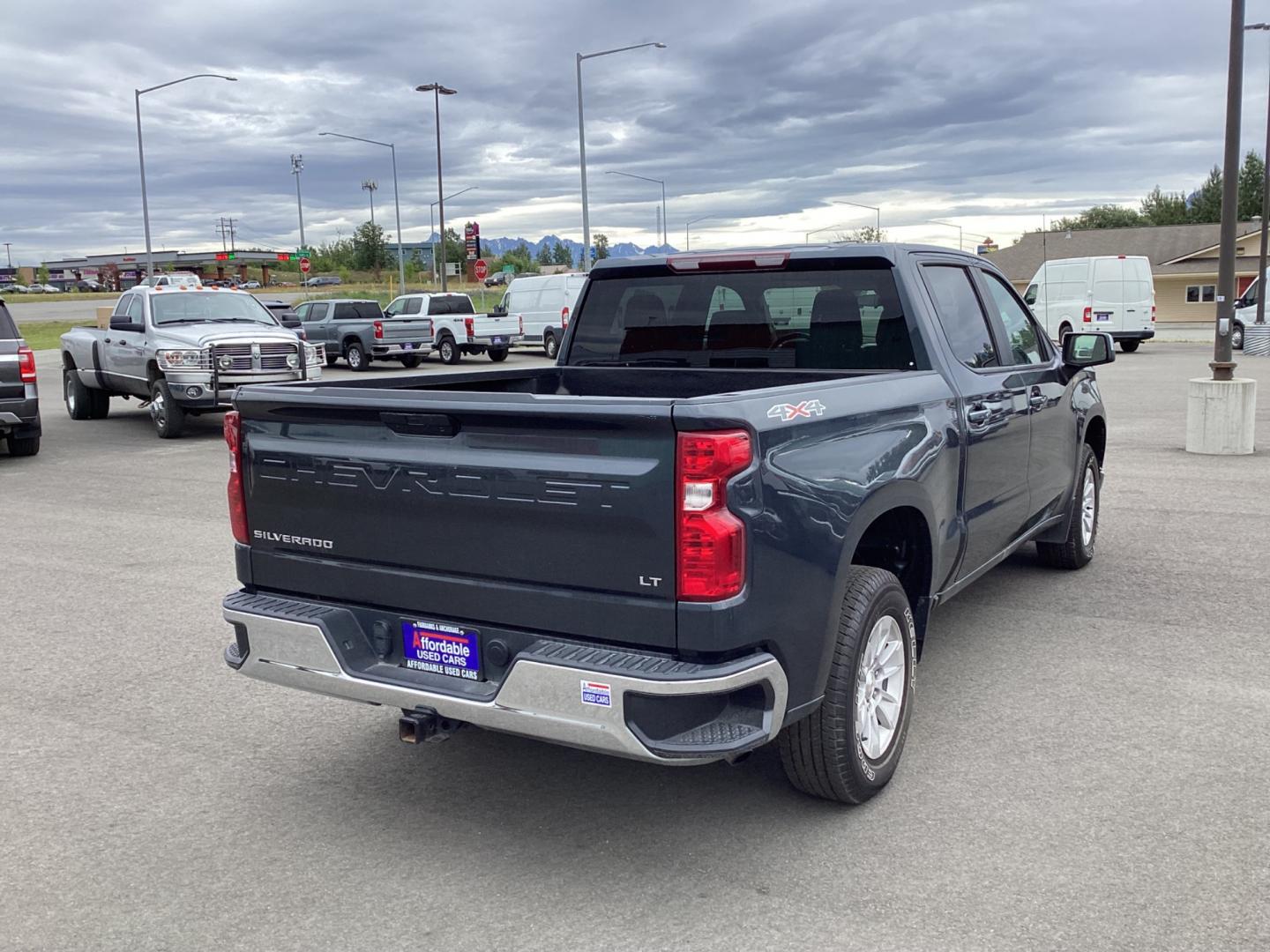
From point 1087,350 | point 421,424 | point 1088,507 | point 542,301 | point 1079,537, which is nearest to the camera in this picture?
point 421,424

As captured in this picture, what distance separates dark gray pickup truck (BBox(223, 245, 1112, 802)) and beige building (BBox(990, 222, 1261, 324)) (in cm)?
5600

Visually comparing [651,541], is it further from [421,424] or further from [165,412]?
[165,412]

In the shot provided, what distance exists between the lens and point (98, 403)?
18.0 metres

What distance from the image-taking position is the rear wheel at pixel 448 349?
31183 mm

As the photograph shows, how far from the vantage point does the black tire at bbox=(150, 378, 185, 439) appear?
15031mm

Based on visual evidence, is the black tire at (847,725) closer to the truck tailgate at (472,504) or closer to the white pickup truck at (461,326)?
the truck tailgate at (472,504)

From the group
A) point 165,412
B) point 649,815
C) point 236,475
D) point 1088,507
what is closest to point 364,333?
point 165,412

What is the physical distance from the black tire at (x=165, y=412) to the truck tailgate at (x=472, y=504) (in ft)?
39.0

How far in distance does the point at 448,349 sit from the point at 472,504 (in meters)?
28.5

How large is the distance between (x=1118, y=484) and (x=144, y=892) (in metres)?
8.93

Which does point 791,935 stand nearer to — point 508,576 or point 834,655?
point 834,655

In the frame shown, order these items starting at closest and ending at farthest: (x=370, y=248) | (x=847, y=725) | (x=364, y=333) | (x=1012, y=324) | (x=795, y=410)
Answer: (x=795, y=410), (x=847, y=725), (x=1012, y=324), (x=364, y=333), (x=370, y=248)

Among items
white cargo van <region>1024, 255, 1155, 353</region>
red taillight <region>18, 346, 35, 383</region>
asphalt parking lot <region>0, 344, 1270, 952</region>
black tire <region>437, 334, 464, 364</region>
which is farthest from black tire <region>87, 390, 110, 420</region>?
white cargo van <region>1024, 255, 1155, 353</region>

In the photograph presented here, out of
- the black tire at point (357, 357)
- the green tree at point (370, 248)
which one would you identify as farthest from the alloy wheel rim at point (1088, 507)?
the green tree at point (370, 248)
